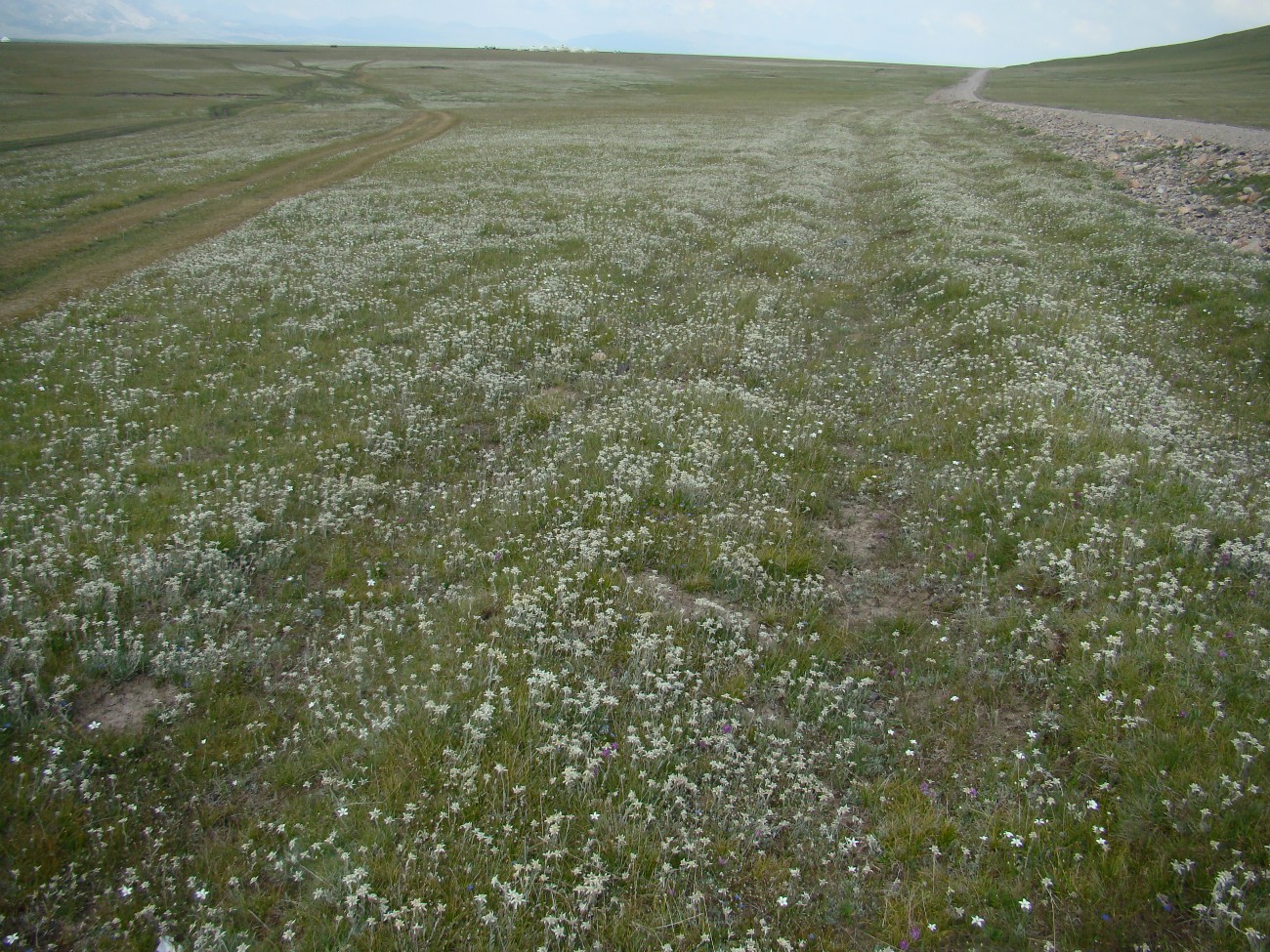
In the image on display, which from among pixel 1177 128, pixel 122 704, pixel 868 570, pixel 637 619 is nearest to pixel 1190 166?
pixel 1177 128

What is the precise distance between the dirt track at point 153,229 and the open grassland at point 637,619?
3.24 metres

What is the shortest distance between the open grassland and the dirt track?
3.24 metres

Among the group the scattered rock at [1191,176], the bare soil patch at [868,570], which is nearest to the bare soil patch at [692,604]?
the bare soil patch at [868,570]

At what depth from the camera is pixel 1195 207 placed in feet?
94.6

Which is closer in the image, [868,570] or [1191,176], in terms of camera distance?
[868,570]

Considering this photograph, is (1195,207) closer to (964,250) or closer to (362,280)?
(964,250)

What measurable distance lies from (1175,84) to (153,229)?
138582 millimetres

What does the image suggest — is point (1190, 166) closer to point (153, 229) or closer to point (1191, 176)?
point (1191, 176)

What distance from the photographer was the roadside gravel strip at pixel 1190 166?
26375 mm

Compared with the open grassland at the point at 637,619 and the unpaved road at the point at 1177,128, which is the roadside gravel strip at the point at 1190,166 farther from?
the open grassland at the point at 637,619

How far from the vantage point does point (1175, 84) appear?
108688 millimetres

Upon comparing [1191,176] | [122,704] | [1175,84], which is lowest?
[122,704]

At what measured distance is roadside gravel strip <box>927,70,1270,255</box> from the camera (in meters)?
26.4

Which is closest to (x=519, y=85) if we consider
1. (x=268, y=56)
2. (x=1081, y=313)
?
(x=268, y=56)
